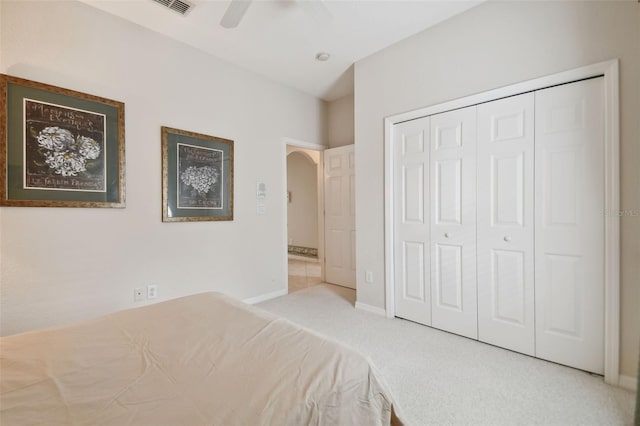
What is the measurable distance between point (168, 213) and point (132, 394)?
2.13m

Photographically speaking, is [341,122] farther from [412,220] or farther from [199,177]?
[199,177]

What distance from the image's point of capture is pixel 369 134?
→ 3061mm

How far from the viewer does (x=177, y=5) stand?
2.22m

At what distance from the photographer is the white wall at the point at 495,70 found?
1.71 meters

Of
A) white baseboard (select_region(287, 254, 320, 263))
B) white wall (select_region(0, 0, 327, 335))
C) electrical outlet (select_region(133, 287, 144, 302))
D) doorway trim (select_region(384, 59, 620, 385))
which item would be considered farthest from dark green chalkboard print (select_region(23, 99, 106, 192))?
white baseboard (select_region(287, 254, 320, 263))

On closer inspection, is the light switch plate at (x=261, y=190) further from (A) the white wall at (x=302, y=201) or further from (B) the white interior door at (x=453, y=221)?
(A) the white wall at (x=302, y=201)

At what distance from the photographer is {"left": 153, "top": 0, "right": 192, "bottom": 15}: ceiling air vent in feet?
7.14

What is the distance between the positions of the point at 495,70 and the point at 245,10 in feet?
6.44

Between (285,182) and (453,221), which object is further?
(285,182)

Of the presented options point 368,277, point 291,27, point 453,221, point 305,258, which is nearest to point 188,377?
point 453,221

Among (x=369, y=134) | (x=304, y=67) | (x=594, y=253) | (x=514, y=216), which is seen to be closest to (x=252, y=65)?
(x=304, y=67)

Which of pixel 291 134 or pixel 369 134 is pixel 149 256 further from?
pixel 369 134

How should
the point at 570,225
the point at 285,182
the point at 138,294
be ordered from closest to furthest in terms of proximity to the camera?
1. the point at 570,225
2. the point at 138,294
3. the point at 285,182

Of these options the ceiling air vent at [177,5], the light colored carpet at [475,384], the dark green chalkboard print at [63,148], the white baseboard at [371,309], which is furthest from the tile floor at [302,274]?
the ceiling air vent at [177,5]
